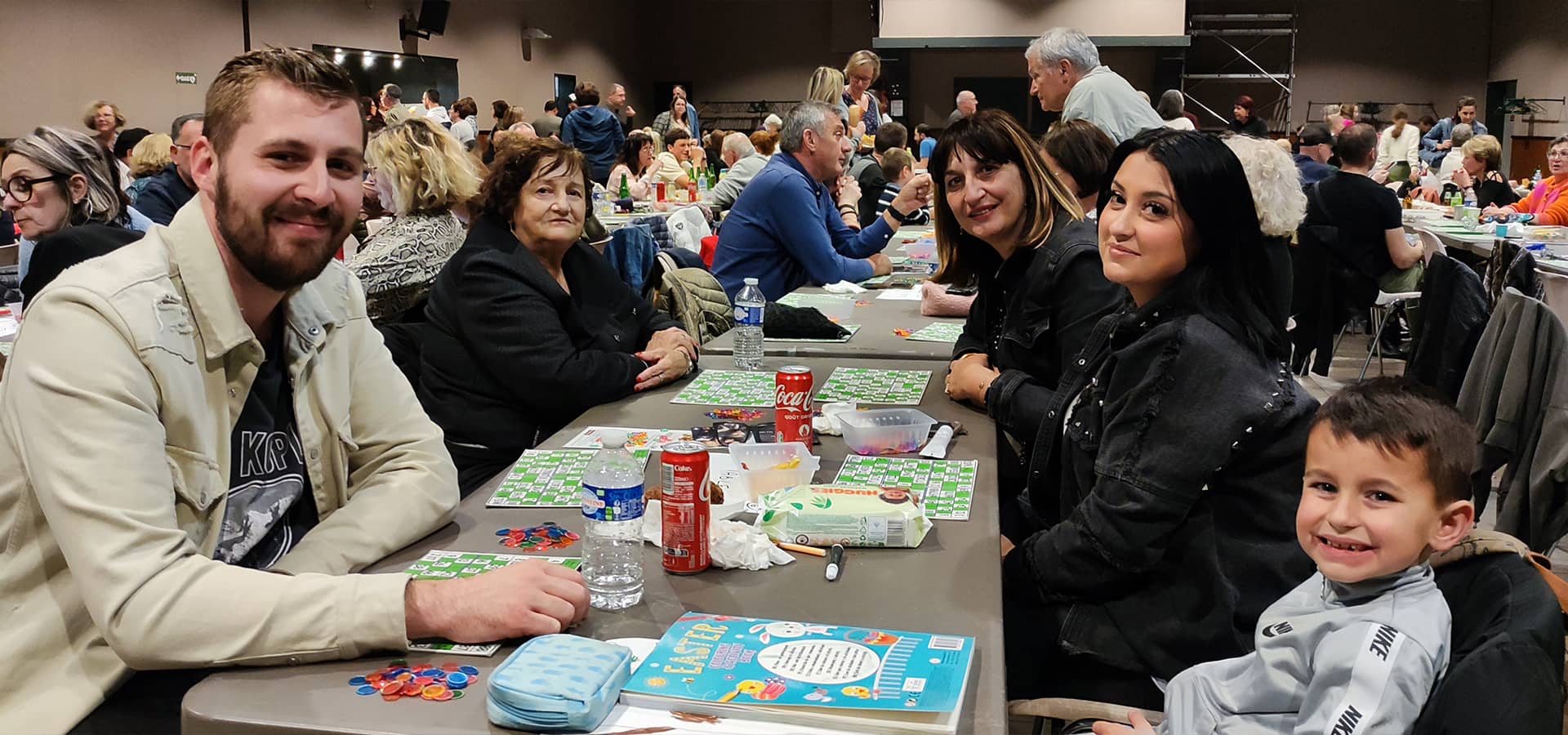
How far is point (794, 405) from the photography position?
2.27 m

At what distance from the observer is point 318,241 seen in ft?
5.44

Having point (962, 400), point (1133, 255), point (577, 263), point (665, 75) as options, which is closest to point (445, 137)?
point (577, 263)

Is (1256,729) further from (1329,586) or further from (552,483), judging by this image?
(552,483)

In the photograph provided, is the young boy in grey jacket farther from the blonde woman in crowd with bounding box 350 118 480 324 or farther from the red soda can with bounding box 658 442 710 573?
the blonde woman in crowd with bounding box 350 118 480 324

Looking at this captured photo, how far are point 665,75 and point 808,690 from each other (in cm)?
2114

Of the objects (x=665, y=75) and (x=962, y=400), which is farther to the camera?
(x=665, y=75)

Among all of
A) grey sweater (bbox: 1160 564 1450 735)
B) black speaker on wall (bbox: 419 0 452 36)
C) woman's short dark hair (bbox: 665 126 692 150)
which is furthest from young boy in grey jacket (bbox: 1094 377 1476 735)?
black speaker on wall (bbox: 419 0 452 36)

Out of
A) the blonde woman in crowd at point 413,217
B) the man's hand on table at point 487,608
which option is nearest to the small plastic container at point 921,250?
the blonde woman in crowd at point 413,217

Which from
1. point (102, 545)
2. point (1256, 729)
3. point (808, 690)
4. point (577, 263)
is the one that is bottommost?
point (1256, 729)

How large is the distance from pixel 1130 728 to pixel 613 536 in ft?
2.48

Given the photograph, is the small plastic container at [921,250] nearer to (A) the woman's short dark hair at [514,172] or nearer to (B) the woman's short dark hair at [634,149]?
(A) the woman's short dark hair at [514,172]

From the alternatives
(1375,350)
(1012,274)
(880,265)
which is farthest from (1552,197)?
(1012,274)

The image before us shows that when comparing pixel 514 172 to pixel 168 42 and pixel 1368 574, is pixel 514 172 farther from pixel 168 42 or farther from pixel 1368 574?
pixel 168 42

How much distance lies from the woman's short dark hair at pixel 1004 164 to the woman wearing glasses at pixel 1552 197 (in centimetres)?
567
